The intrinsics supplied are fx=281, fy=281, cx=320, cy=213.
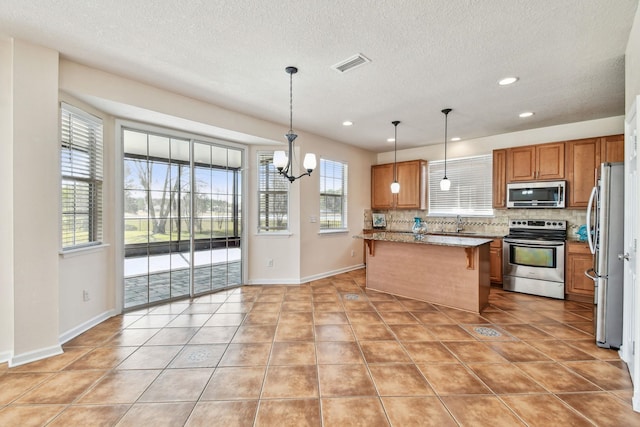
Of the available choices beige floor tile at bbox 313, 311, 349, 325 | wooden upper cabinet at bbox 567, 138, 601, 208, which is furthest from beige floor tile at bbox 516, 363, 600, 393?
wooden upper cabinet at bbox 567, 138, 601, 208

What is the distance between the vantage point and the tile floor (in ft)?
5.67

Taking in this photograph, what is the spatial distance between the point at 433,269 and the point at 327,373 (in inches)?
90.3

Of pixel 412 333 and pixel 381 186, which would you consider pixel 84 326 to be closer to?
pixel 412 333

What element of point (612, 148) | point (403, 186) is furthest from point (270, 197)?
point (612, 148)

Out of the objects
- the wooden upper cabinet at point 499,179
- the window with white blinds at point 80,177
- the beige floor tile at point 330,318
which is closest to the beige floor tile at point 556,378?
the beige floor tile at point 330,318

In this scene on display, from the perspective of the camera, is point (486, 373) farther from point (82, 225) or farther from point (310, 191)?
point (82, 225)

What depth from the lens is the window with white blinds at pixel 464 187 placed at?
17.1 ft

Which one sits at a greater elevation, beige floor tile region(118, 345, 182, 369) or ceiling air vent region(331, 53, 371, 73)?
ceiling air vent region(331, 53, 371, 73)

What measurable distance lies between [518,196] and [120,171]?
5.81m

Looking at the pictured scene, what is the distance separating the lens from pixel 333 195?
563 cm

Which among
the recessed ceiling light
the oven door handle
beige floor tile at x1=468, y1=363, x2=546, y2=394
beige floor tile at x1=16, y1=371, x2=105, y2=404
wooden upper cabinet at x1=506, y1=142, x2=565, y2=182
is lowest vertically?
beige floor tile at x1=16, y1=371, x2=105, y2=404

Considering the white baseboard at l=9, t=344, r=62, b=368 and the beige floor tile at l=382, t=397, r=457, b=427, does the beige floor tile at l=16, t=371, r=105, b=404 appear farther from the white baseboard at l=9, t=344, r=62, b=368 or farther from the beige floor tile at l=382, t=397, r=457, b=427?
the beige floor tile at l=382, t=397, r=457, b=427

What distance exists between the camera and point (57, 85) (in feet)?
8.25

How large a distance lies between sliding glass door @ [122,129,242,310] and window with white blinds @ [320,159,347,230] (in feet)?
5.22
